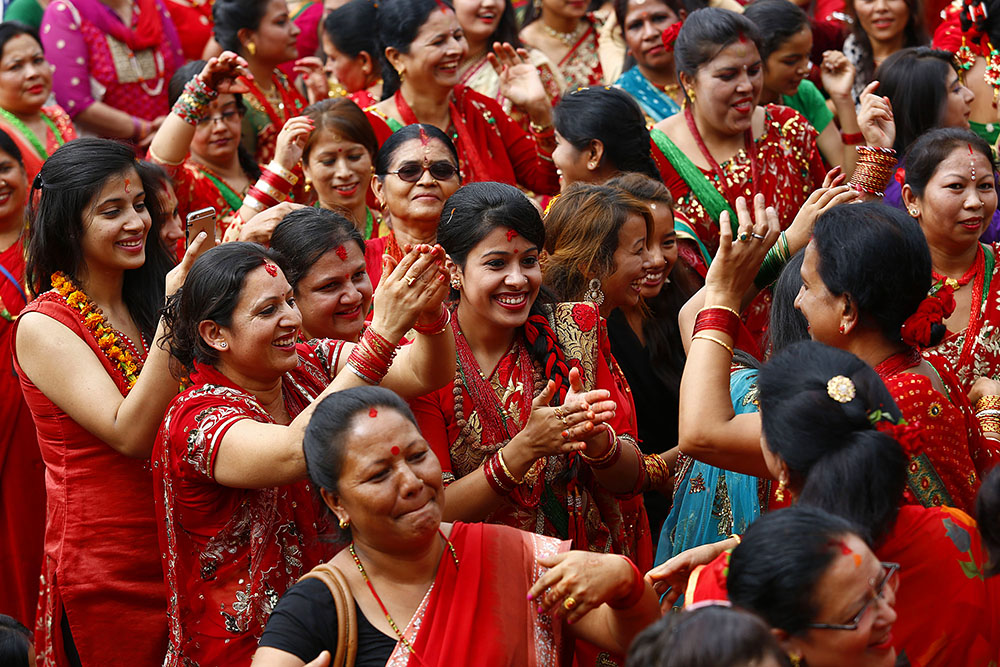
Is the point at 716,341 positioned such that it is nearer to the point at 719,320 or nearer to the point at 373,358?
the point at 719,320

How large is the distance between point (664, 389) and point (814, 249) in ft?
3.99

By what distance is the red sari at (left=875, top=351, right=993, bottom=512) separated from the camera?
8.64 feet

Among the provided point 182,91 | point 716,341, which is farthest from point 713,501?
point 182,91

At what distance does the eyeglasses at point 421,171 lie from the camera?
4.21 metres

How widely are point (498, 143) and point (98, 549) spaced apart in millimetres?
2700

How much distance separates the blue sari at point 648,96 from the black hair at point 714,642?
3.89 m

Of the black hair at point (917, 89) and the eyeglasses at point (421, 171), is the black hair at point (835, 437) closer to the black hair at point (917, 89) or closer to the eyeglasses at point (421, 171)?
the eyeglasses at point (421, 171)

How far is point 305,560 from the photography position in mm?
2984

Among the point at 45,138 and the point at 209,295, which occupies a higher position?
the point at 45,138

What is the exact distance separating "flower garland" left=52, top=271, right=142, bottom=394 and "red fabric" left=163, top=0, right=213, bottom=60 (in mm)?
4226

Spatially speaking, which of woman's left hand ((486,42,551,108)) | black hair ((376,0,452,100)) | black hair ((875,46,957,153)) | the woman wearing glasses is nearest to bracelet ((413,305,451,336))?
the woman wearing glasses

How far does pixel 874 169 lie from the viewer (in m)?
4.09

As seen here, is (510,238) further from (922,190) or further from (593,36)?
(593,36)

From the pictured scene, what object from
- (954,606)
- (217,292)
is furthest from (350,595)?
(954,606)
